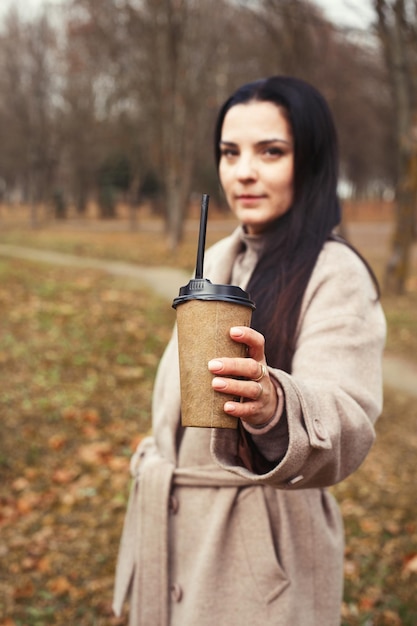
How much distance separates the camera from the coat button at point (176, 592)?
70.7 inches

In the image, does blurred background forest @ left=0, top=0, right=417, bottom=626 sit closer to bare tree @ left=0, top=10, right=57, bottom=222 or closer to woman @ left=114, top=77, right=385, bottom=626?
bare tree @ left=0, top=10, right=57, bottom=222

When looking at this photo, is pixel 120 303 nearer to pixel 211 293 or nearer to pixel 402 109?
pixel 402 109

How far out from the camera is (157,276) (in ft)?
39.4

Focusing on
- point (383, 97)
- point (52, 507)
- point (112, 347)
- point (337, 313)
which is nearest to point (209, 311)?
point (337, 313)

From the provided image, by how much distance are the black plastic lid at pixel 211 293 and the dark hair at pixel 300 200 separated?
49cm

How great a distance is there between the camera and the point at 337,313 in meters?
1.55

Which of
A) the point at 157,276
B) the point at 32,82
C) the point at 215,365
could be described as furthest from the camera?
the point at 32,82

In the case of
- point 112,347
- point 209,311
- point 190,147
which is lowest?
point 112,347

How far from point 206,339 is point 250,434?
335 mm

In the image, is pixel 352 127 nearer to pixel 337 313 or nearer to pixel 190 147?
pixel 190 147

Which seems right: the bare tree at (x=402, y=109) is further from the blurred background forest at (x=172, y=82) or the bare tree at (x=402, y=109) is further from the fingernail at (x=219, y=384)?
the fingernail at (x=219, y=384)

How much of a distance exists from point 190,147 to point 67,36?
25.8 ft

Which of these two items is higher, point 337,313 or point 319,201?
point 319,201

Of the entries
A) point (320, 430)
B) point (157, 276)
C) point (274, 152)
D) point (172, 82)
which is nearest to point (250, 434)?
point (320, 430)
